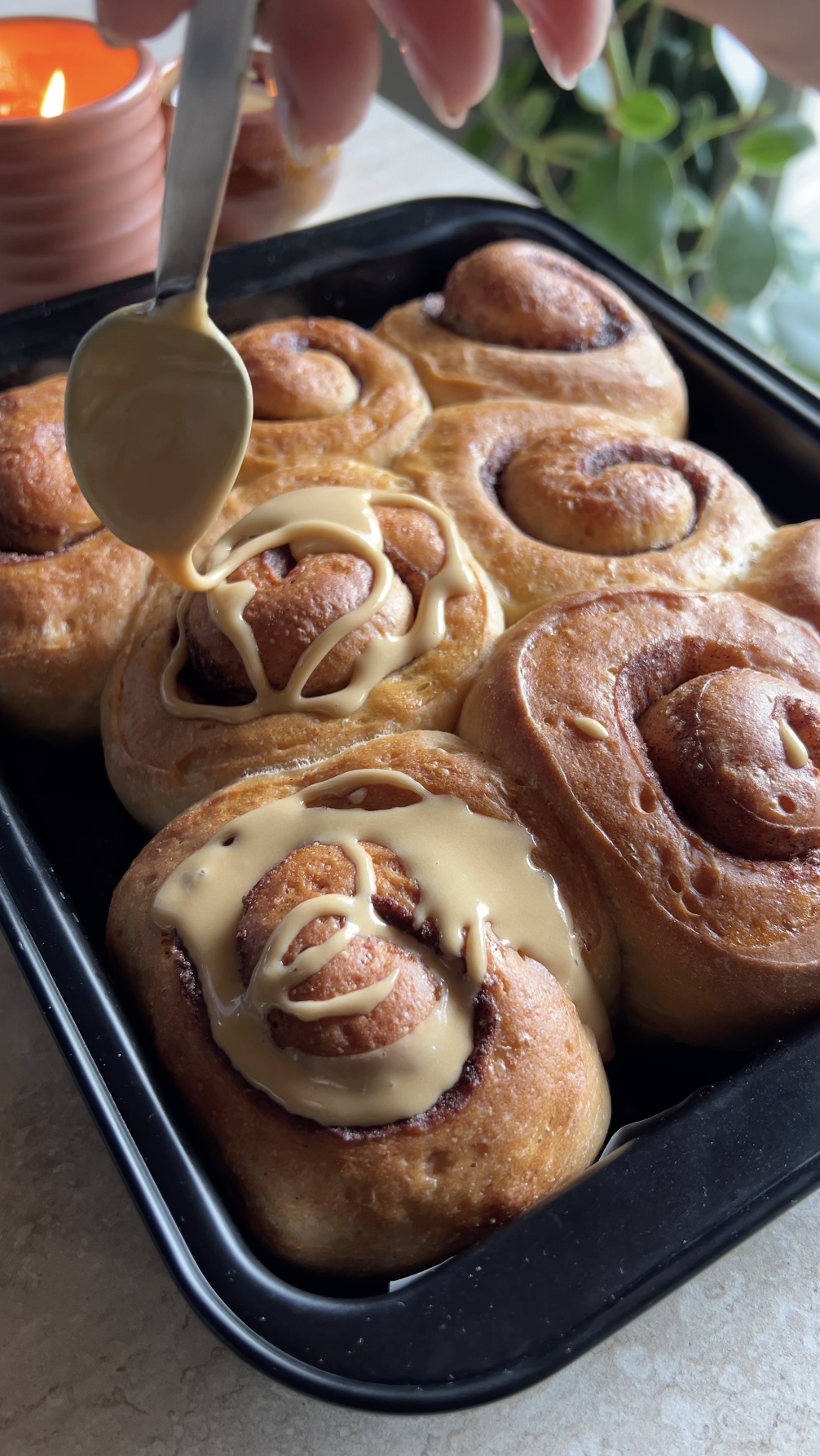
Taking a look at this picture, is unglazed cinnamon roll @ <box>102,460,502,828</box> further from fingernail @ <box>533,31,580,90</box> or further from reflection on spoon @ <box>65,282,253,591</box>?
fingernail @ <box>533,31,580,90</box>

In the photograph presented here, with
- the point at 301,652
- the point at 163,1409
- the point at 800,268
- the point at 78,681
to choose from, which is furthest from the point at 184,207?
the point at 800,268

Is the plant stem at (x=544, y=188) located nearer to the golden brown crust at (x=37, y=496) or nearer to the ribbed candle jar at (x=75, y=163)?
the ribbed candle jar at (x=75, y=163)

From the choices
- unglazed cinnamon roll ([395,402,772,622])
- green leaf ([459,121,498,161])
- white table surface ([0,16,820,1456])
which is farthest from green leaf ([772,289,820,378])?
white table surface ([0,16,820,1456])

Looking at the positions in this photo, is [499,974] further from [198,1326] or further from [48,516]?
[48,516]

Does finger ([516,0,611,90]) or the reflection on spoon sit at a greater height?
finger ([516,0,611,90])

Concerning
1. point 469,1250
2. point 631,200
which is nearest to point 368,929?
point 469,1250

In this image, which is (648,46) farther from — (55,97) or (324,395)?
(324,395)
